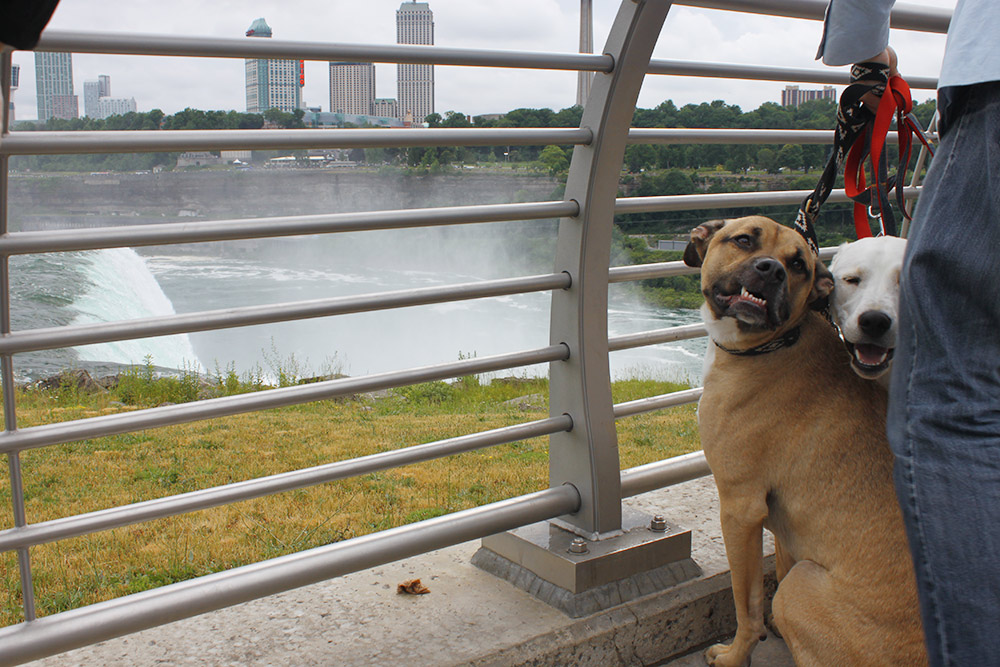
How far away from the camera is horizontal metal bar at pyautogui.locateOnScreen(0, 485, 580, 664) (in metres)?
1.80

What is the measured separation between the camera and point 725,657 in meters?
2.22

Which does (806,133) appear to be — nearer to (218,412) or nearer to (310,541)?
(218,412)

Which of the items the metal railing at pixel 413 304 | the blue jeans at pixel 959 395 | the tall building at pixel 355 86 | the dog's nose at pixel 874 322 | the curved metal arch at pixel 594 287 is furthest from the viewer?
the tall building at pixel 355 86

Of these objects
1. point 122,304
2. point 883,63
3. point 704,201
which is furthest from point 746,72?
point 122,304

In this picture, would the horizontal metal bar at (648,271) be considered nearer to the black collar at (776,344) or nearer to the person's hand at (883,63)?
the black collar at (776,344)

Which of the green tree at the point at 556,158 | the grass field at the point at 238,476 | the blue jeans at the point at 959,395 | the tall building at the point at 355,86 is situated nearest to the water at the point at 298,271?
the tall building at the point at 355,86

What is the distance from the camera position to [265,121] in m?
4.11

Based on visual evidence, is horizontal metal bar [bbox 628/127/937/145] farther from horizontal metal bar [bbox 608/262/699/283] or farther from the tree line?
horizontal metal bar [bbox 608/262/699/283]

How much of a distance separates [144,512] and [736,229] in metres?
1.56

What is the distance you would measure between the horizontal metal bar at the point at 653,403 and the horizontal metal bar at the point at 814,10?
105cm

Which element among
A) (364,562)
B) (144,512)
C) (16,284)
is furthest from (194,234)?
(16,284)

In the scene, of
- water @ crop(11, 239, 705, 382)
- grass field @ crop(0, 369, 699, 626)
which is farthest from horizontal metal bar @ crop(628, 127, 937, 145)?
water @ crop(11, 239, 705, 382)

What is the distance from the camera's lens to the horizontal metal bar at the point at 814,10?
7.37 ft

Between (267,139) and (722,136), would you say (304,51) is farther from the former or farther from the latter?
(722,136)
